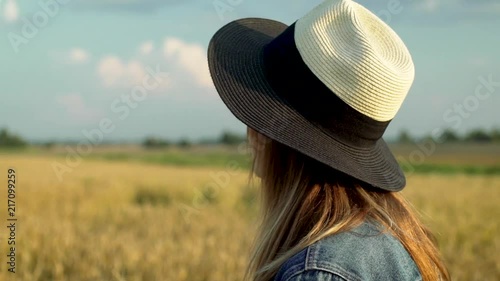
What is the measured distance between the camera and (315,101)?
1.54m

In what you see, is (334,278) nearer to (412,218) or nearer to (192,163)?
(412,218)

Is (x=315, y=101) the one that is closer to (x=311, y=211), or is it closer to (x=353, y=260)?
(x=311, y=211)

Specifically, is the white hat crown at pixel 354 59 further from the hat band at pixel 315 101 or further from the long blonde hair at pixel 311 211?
the long blonde hair at pixel 311 211

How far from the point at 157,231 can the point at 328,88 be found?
209 inches

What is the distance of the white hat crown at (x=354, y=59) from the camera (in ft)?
4.99

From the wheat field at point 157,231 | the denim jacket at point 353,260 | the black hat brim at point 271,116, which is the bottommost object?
the wheat field at point 157,231

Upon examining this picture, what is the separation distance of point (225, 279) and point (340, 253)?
3.21 meters

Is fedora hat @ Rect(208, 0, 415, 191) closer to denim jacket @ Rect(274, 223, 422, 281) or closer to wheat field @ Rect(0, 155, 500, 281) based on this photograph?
denim jacket @ Rect(274, 223, 422, 281)

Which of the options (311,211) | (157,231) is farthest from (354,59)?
(157,231)

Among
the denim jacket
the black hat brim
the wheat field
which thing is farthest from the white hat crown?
the wheat field

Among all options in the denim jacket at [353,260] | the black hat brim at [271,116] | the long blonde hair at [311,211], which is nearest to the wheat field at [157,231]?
the long blonde hair at [311,211]

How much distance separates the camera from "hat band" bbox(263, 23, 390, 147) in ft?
5.05

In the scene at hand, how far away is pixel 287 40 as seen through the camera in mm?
1633

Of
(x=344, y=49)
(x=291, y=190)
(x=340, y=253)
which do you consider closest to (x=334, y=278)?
(x=340, y=253)
